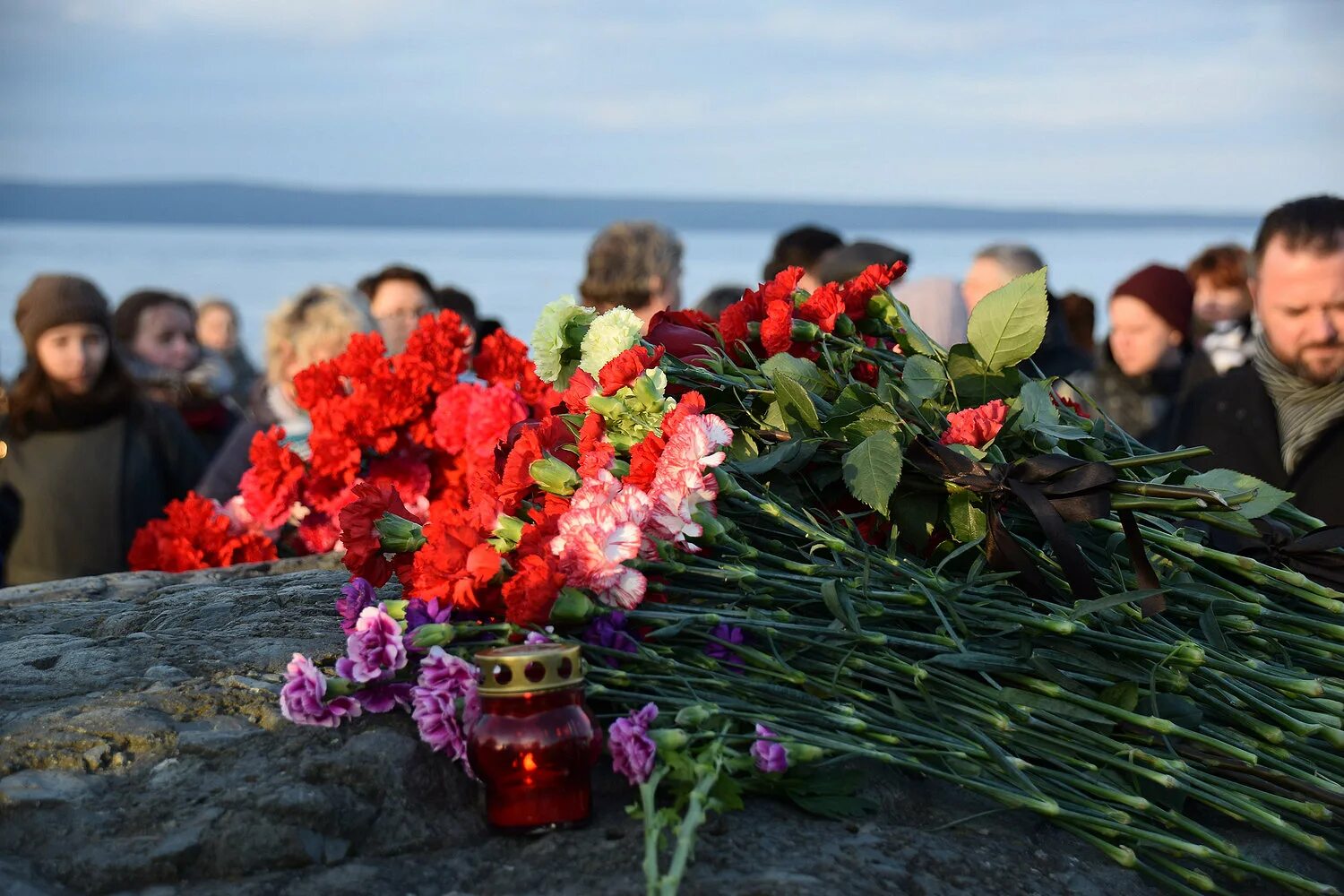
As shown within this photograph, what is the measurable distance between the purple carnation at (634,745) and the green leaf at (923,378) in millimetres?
678

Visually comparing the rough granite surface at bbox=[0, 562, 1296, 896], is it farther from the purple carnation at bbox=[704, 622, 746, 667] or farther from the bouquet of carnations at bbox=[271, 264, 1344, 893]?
the purple carnation at bbox=[704, 622, 746, 667]

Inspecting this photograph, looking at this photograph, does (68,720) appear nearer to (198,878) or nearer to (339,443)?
(198,878)

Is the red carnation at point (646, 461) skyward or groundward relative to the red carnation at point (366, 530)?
skyward

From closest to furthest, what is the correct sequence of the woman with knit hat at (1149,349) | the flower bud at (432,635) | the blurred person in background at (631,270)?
the flower bud at (432,635), the blurred person in background at (631,270), the woman with knit hat at (1149,349)

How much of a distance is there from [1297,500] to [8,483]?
159 inches

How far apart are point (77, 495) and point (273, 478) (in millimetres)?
1841

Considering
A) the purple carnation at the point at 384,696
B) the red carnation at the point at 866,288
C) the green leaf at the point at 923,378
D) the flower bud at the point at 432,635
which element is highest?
the red carnation at the point at 866,288

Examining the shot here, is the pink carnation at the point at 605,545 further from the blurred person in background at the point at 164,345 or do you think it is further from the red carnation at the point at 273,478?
the blurred person in background at the point at 164,345

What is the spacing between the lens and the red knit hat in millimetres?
5867

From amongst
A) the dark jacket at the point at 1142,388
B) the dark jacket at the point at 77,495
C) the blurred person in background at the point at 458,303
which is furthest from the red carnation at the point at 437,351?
the dark jacket at the point at 1142,388

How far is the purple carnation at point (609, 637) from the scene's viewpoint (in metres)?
1.78

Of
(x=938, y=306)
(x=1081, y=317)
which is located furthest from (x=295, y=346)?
(x=1081, y=317)

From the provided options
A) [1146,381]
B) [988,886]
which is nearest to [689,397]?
[988,886]

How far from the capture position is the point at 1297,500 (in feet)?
10.8
